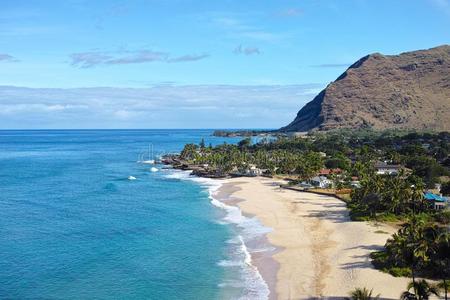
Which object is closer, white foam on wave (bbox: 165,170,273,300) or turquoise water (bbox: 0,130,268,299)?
white foam on wave (bbox: 165,170,273,300)

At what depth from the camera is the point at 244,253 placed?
55469mm

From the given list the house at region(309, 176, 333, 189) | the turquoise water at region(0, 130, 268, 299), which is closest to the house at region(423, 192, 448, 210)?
the turquoise water at region(0, 130, 268, 299)

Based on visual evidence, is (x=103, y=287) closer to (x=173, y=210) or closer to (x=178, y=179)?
(x=173, y=210)

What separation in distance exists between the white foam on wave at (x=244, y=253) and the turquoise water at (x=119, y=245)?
20cm

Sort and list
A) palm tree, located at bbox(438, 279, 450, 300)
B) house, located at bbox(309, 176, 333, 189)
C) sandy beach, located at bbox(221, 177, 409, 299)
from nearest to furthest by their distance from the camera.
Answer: palm tree, located at bbox(438, 279, 450, 300) → sandy beach, located at bbox(221, 177, 409, 299) → house, located at bbox(309, 176, 333, 189)

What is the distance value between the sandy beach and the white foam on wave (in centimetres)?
92

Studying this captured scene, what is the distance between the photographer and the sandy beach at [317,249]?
43.3 m

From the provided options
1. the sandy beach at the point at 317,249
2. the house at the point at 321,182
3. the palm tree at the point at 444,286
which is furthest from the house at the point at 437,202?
the palm tree at the point at 444,286

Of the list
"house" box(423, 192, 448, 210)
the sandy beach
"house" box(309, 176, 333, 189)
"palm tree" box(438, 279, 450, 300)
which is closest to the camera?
"palm tree" box(438, 279, 450, 300)

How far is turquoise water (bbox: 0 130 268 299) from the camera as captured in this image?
146 ft

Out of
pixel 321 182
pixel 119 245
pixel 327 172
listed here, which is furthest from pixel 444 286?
pixel 327 172

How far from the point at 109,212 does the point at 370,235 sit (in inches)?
1643

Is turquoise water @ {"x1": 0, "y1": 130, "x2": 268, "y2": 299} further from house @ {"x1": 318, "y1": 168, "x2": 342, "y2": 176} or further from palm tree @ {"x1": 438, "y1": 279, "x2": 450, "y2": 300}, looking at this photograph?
house @ {"x1": 318, "y1": 168, "x2": 342, "y2": 176}

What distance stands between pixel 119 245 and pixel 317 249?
22934 millimetres
